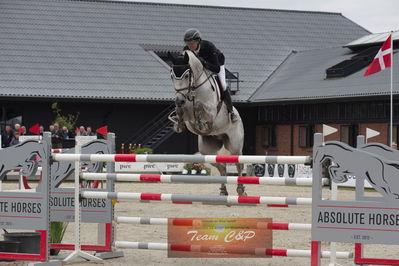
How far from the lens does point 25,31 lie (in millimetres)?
39750

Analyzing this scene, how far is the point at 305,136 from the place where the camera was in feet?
124

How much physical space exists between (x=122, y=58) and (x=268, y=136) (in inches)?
288

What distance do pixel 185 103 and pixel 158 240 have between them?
2605mm

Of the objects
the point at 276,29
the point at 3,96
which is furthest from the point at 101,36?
the point at 276,29

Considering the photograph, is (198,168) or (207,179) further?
(198,168)

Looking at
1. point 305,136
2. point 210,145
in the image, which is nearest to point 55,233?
point 210,145

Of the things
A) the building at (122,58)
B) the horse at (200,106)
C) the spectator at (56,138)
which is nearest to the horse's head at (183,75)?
the horse at (200,106)

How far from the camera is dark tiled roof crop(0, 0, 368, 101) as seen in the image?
37531mm

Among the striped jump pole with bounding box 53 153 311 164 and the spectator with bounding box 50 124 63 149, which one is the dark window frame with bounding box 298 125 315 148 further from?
the striped jump pole with bounding box 53 153 311 164

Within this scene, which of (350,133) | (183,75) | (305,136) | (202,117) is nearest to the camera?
(183,75)

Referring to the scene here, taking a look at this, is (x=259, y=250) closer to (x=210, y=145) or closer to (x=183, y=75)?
(x=183, y=75)

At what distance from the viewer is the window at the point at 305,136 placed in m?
37.6

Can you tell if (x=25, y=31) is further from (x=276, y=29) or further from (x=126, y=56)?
(x=276, y=29)

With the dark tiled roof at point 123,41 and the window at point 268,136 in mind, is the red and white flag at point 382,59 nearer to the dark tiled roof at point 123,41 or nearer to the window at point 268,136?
the dark tiled roof at point 123,41
